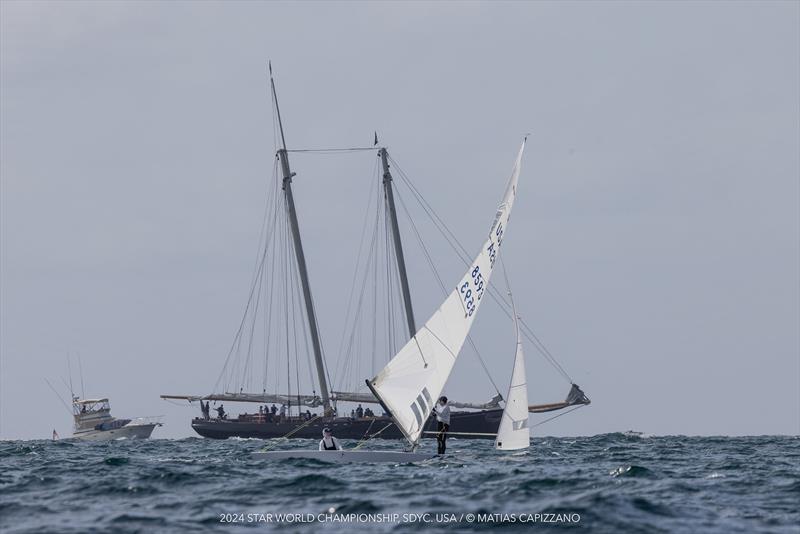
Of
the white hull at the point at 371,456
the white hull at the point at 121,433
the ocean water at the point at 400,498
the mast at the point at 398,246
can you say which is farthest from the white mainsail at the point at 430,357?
the white hull at the point at 121,433

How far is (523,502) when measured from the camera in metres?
26.6

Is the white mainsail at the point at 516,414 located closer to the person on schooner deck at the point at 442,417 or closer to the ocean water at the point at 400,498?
the person on schooner deck at the point at 442,417

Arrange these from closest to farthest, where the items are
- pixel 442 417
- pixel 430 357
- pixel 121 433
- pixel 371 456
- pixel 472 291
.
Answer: pixel 371 456 → pixel 430 357 → pixel 442 417 → pixel 472 291 → pixel 121 433

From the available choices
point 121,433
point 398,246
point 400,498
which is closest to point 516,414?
point 400,498

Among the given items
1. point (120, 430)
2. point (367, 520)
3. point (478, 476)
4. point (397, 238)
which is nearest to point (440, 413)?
point (478, 476)

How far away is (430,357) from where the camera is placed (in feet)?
133

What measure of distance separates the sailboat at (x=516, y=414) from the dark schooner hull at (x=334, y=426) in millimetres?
44260

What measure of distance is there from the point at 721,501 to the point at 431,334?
14.5 m

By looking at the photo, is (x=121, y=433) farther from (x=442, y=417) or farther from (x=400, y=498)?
(x=400, y=498)

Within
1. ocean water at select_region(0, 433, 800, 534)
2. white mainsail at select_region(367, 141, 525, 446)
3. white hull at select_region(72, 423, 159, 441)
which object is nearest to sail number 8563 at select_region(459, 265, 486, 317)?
white mainsail at select_region(367, 141, 525, 446)

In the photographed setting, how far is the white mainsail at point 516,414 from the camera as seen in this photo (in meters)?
43.2

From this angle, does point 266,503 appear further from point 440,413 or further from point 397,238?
point 397,238

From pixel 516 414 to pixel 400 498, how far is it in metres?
16.2

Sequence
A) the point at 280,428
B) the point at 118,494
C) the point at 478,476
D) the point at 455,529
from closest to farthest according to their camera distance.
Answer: the point at 455,529 < the point at 118,494 < the point at 478,476 < the point at 280,428
